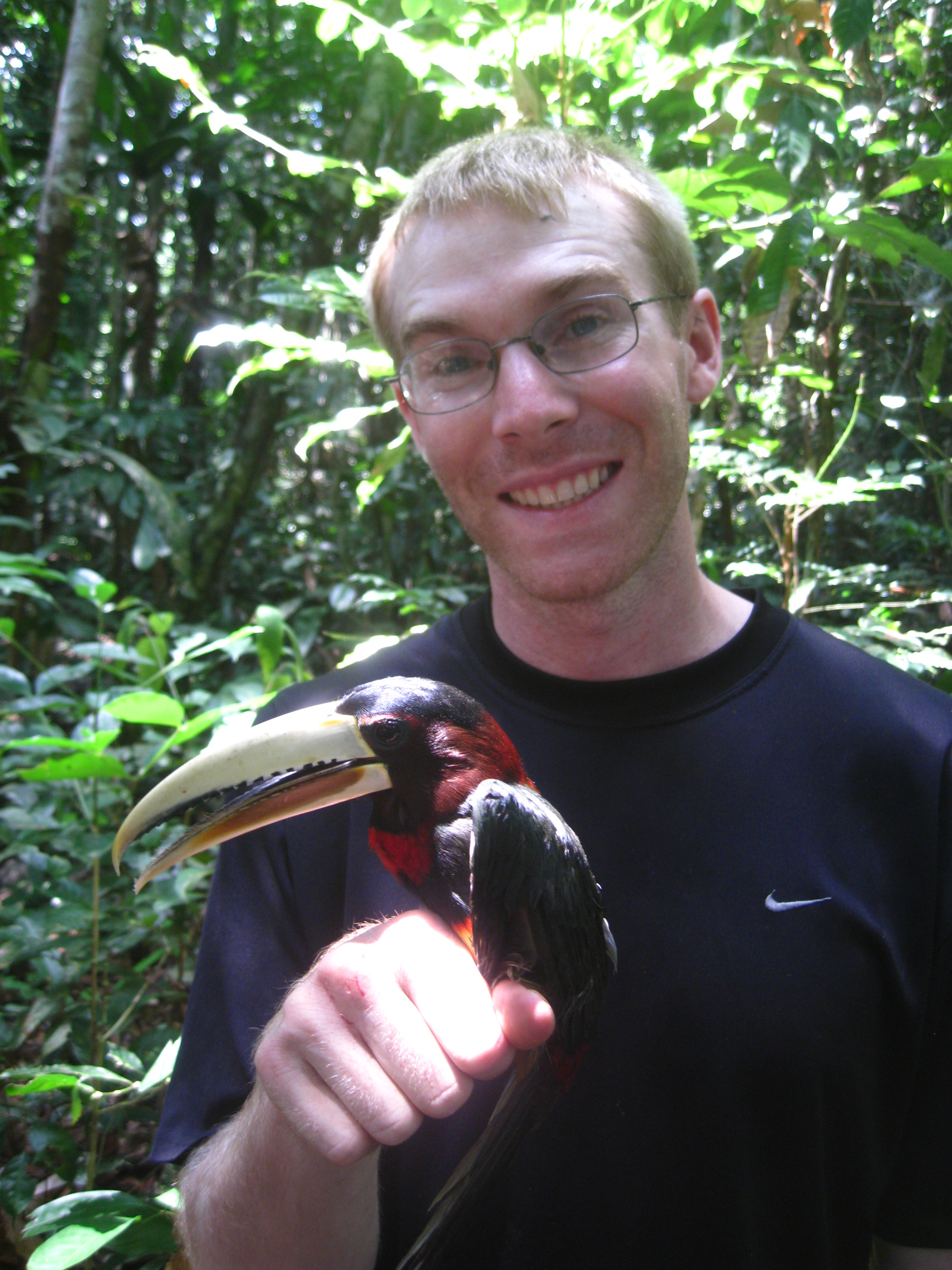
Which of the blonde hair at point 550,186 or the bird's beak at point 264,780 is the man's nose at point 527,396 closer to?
the blonde hair at point 550,186

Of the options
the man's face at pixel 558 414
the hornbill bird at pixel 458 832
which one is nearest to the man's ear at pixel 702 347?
the man's face at pixel 558 414

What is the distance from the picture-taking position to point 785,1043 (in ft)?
3.37

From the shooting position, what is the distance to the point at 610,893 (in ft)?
3.58

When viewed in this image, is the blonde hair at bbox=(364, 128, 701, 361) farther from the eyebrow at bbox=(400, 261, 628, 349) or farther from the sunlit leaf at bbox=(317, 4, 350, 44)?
the sunlit leaf at bbox=(317, 4, 350, 44)

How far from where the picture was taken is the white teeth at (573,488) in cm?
123

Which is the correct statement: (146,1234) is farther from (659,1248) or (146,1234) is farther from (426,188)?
(426,188)

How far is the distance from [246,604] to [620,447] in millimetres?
3842

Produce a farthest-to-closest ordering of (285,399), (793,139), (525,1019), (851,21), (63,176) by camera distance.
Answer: (285,399) < (63,176) < (793,139) < (851,21) < (525,1019)

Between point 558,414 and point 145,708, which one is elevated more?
point 558,414

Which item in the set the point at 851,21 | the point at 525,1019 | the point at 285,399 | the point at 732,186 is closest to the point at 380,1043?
the point at 525,1019

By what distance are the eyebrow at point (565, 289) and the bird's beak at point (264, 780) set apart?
2.32ft

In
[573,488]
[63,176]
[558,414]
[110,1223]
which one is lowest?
[110,1223]

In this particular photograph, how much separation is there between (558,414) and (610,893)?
0.74m

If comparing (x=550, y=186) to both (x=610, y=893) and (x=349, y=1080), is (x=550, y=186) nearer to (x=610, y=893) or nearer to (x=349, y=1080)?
(x=610, y=893)
